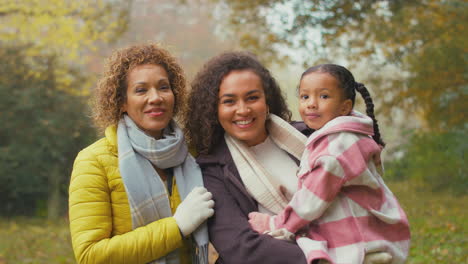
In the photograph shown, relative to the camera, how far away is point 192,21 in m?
26.1

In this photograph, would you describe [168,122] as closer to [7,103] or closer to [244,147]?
[244,147]

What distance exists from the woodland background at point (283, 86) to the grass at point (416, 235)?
2cm

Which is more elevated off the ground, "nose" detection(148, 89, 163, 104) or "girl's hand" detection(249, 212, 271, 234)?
"nose" detection(148, 89, 163, 104)

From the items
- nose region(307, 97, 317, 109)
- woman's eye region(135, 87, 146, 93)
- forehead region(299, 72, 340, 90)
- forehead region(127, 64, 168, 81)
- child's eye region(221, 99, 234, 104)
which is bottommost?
nose region(307, 97, 317, 109)

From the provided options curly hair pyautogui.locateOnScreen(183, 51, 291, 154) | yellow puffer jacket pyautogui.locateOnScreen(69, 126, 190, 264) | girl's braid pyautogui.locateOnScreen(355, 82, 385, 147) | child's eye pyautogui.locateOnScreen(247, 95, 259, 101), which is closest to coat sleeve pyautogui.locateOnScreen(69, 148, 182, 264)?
yellow puffer jacket pyautogui.locateOnScreen(69, 126, 190, 264)

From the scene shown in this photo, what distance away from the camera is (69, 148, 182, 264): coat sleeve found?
2418 mm

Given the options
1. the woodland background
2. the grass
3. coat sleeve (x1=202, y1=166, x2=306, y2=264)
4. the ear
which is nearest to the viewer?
coat sleeve (x1=202, y1=166, x2=306, y2=264)

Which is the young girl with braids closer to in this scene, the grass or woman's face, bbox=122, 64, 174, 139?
woman's face, bbox=122, 64, 174, 139

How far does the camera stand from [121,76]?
109 inches

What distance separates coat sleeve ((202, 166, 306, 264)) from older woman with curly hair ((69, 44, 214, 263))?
0.08 metres

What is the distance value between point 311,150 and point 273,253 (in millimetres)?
570

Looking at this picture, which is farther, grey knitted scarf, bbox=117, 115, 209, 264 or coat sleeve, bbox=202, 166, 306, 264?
grey knitted scarf, bbox=117, 115, 209, 264

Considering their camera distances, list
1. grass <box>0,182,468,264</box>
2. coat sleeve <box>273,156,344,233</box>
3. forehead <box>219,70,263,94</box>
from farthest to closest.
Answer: grass <box>0,182,468,264</box>
forehead <box>219,70,263,94</box>
coat sleeve <box>273,156,344,233</box>

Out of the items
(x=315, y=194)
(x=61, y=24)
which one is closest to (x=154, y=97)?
(x=315, y=194)
